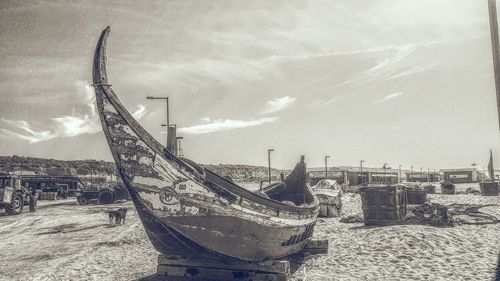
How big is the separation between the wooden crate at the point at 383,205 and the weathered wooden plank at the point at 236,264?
7539 millimetres

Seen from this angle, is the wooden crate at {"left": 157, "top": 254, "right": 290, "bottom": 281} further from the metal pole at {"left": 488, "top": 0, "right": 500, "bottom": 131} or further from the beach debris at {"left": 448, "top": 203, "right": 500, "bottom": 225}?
the beach debris at {"left": 448, "top": 203, "right": 500, "bottom": 225}

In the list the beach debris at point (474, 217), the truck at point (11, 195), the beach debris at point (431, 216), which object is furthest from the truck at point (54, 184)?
the beach debris at point (474, 217)

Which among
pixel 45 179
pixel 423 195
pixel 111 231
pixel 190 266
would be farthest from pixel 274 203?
pixel 45 179

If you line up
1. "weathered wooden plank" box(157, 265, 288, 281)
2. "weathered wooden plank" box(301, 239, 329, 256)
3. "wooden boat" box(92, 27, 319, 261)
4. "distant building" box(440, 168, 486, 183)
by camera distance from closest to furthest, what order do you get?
"wooden boat" box(92, 27, 319, 261), "weathered wooden plank" box(157, 265, 288, 281), "weathered wooden plank" box(301, 239, 329, 256), "distant building" box(440, 168, 486, 183)

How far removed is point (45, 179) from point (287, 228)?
3336 centimetres

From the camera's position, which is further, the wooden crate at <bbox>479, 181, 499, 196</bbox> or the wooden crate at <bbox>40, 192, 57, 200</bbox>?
the wooden crate at <bbox>40, 192, 57, 200</bbox>

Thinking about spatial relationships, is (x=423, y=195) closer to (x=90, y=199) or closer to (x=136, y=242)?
(x=136, y=242)

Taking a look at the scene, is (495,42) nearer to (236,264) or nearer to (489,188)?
(236,264)

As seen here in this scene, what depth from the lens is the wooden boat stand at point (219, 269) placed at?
686cm

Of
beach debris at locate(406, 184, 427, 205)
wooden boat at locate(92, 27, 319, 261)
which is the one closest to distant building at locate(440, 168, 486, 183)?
beach debris at locate(406, 184, 427, 205)

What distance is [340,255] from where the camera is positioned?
9.40 meters

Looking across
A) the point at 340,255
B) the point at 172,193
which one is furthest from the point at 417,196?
the point at 172,193

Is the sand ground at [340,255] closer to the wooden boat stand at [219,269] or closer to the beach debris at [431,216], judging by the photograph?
the beach debris at [431,216]

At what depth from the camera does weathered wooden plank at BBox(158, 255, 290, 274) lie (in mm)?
6867
